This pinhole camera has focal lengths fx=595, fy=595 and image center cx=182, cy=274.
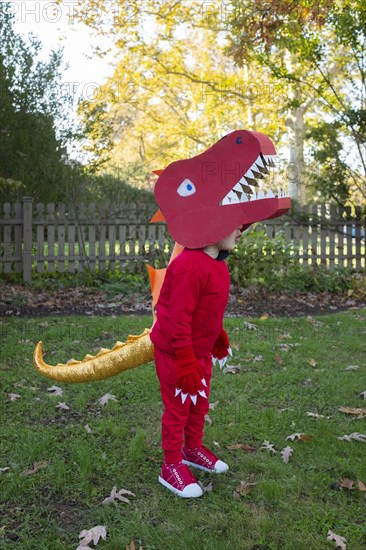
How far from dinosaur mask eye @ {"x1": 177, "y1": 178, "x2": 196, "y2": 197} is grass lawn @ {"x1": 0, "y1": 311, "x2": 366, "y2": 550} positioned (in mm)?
1570

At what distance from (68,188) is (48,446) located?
7745 mm

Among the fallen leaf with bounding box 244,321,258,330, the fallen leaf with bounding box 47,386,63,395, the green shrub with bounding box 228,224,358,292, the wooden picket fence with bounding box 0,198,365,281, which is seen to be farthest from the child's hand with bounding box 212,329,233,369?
the wooden picket fence with bounding box 0,198,365,281

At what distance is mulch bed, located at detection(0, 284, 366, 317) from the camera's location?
7809 mm

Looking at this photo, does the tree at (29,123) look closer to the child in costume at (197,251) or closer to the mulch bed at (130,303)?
the mulch bed at (130,303)

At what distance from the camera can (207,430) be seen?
400 centimetres

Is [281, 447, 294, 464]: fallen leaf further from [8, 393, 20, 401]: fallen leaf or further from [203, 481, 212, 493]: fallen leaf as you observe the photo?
[8, 393, 20, 401]: fallen leaf

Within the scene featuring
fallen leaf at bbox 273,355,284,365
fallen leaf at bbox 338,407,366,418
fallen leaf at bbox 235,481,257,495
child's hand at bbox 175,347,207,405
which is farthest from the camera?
fallen leaf at bbox 273,355,284,365

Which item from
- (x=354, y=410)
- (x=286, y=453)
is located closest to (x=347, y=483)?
(x=286, y=453)

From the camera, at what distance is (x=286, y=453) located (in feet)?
11.9

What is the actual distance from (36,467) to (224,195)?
6.27ft

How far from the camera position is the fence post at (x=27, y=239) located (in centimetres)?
1002

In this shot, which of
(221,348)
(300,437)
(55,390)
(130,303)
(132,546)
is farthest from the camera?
(130,303)

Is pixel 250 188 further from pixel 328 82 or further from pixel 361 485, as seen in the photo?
pixel 328 82

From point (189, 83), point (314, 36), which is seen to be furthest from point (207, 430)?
point (189, 83)
